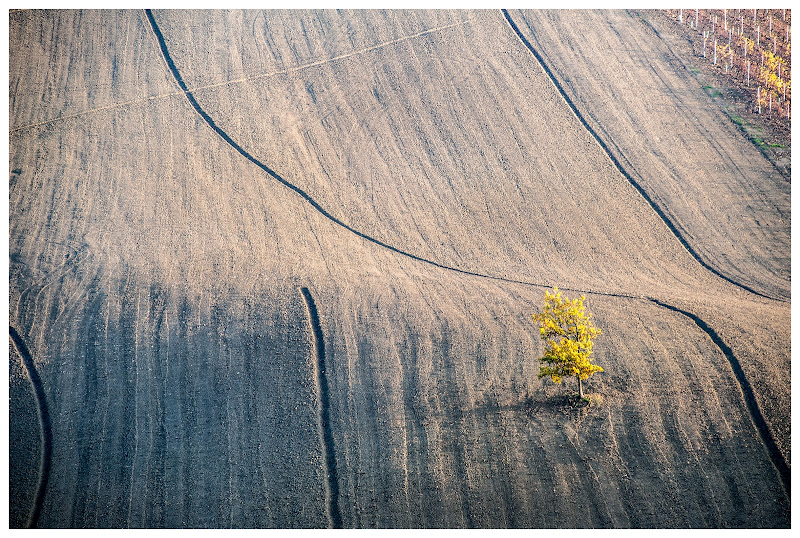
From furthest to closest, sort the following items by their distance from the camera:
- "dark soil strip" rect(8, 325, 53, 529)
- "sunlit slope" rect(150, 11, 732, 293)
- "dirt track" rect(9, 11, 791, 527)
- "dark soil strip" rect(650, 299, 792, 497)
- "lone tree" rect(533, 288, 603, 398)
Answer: "sunlit slope" rect(150, 11, 732, 293), "lone tree" rect(533, 288, 603, 398), "dirt track" rect(9, 11, 791, 527), "dark soil strip" rect(8, 325, 53, 529), "dark soil strip" rect(650, 299, 792, 497)

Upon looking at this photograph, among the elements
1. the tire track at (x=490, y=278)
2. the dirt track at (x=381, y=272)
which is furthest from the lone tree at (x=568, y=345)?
the tire track at (x=490, y=278)

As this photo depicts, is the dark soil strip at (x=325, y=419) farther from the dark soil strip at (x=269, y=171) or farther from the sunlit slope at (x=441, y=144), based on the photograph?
the sunlit slope at (x=441, y=144)

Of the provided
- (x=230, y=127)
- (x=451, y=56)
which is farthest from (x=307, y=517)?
(x=451, y=56)

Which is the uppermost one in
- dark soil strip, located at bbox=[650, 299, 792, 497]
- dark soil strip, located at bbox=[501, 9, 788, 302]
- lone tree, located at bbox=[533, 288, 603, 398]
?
dark soil strip, located at bbox=[501, 9, 788, 302]

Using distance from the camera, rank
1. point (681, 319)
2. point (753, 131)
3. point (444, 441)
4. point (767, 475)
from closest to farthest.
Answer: point (767, 475) → point (444, 441) → point (681, 319) → point (753, 131)

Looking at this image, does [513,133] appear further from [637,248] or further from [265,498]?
[265,498]

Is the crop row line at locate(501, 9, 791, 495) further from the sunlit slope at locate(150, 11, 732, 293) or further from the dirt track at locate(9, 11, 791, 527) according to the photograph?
the sunlit slope at locate(150, 11, 732, 293)

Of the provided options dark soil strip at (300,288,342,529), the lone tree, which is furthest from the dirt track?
the lone tree
